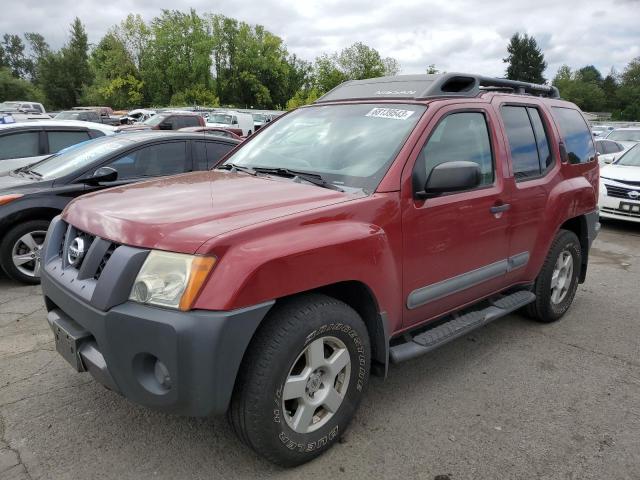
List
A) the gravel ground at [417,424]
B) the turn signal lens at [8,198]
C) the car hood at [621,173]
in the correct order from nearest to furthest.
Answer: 1. the gravel ground at [417,424]
2. the turn signal lens at [8,198]
3. the car hood at [621,173]

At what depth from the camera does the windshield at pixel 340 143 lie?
9.71 ft

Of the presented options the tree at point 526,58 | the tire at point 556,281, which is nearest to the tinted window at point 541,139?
the tire at point 556,281

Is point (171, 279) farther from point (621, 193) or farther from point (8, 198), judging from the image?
point (621, 193)

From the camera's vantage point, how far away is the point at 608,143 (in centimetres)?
1388

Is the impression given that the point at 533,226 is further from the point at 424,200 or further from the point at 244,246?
the point at 244,246

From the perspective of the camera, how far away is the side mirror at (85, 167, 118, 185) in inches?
181

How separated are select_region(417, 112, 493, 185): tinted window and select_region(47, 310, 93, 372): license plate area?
79.3 inches

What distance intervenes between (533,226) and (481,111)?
99cm

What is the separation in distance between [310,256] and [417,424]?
4.28 feet

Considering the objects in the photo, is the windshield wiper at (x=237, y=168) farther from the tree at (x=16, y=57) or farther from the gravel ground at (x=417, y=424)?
the tree at (x=16, y=57)

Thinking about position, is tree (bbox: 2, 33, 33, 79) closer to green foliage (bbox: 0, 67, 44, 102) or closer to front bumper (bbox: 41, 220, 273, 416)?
green foliage (bbox: 0, 67, 44, 102)

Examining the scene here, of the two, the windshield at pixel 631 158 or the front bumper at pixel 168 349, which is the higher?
the windshield at pixel 631 158

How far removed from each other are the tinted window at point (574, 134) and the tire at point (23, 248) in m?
5.12

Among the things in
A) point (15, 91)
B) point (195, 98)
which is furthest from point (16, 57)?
point (195, 98)
